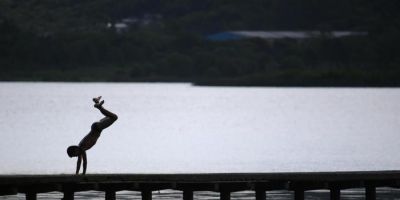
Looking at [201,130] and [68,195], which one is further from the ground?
[201,130]

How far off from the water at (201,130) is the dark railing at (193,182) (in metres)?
14.9

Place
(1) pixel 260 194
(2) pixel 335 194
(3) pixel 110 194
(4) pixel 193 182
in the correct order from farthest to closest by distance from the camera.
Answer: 1. (2) pixel 335 194
2. (1) pixel 260 194
3. (3) pixel 110 194
4. (4) pixel 193 182

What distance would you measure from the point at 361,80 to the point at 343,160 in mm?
78972

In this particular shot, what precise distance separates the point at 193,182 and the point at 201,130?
46.5m

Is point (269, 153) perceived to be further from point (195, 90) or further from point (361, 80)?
point (195, 90)

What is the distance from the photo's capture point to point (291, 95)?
130 meters

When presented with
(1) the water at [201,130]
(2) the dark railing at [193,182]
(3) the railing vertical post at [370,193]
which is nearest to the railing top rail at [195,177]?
(2) the dark railing at [193,182]

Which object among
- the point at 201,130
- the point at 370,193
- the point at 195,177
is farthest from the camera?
the point at 201,130

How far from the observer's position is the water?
47863 mm

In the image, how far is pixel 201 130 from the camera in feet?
242

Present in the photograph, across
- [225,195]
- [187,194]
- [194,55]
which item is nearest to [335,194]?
[225,195]

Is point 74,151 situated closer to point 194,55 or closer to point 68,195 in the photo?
point 68,195

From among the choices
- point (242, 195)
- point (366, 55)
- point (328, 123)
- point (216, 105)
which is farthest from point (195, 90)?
point (242, 195)

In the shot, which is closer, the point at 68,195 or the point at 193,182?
the point at 193,182
